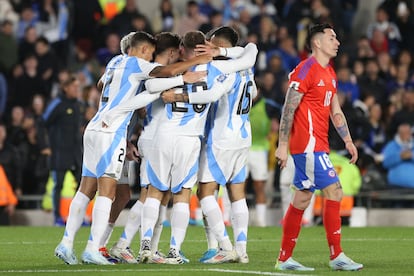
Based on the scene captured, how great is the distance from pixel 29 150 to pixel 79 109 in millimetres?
2205

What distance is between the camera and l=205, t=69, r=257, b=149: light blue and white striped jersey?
13.5 m

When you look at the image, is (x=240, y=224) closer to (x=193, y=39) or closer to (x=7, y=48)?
(x=193, y=39)

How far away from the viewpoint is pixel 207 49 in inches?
516

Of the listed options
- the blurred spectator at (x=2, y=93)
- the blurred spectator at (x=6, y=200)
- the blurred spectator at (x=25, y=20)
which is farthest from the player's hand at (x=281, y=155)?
the blurred spectator at (x=25, y=20)

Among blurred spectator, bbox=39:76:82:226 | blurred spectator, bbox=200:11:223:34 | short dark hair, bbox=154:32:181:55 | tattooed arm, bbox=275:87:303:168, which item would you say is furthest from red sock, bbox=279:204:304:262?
blurred spectator, bbox=200:11:223:34

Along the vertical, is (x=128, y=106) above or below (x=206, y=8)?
below

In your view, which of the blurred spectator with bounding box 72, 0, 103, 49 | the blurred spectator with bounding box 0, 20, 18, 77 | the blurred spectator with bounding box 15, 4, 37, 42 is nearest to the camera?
the blurred spectator with bounding box 0, 20, 18, 77

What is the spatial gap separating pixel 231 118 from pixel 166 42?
978 millimetres

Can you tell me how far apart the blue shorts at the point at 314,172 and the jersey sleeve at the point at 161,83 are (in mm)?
1393

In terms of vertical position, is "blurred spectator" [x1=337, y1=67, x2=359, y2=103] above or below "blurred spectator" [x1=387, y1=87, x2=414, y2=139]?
above

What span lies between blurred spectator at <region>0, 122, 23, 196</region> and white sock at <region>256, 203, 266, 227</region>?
3977 millimetres

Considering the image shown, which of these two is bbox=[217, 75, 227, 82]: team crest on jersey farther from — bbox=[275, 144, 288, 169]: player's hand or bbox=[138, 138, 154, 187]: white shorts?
bbox=[275, 144, 288, 169]: player's hand

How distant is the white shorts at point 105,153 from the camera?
42.3 feet

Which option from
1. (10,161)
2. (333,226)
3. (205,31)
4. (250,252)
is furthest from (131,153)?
(205,31)
